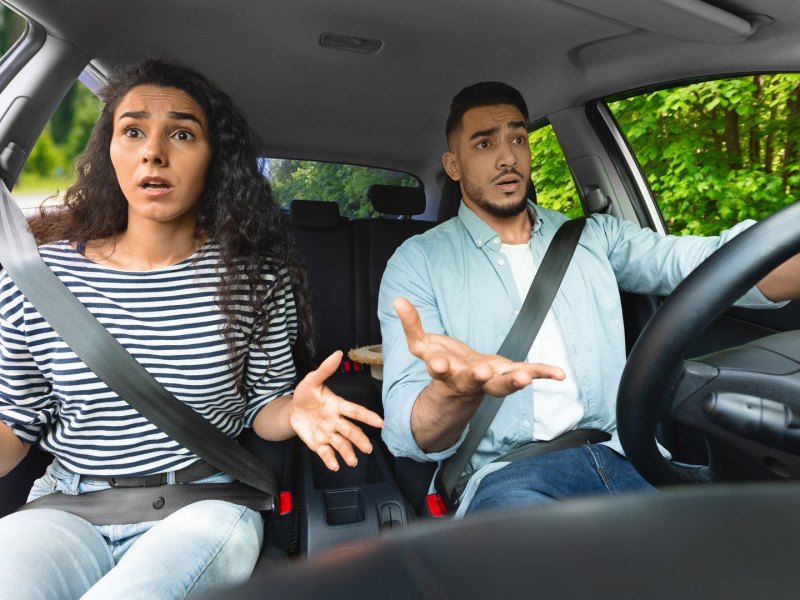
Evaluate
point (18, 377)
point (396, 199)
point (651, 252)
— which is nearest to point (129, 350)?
point (18, 377)

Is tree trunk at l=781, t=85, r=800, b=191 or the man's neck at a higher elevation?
tree trunk at l=781, t=85, r=800, b=191

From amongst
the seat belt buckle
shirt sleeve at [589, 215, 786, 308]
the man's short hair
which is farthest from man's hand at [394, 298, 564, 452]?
the man's short hair

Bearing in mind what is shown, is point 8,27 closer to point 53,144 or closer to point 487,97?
point 53,144

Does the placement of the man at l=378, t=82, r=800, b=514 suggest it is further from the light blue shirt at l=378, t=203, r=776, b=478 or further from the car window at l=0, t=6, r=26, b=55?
the car window at l=0, t=6, r=26, b=55

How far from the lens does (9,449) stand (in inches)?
46.9

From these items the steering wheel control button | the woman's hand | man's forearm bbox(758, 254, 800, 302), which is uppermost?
man's forearm bbox(758, 254, 800, 302)

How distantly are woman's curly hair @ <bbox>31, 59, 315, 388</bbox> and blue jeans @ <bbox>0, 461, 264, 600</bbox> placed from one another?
1.16 feet

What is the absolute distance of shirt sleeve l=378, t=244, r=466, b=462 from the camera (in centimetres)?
129

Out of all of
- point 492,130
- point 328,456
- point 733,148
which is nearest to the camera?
point 328,456

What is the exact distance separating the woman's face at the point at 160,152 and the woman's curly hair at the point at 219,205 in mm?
54

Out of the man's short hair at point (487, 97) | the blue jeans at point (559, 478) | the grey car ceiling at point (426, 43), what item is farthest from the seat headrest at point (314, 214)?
the blue jeans at point (559, 478)

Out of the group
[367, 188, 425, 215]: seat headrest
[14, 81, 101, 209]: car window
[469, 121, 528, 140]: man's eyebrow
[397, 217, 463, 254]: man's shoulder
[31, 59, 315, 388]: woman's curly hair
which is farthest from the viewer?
[367, 188, 425, 215]: seat headrest

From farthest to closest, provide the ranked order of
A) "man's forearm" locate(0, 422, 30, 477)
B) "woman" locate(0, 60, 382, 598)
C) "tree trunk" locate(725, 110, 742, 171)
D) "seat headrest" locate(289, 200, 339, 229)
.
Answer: "seat headrest" locate(289, 200, 339, 229)
"tree trunk" locate(725, 110, 742, 171)
"man's forearm" locate(0, 422, 30, 477)
"woman" locate(0, 60, 382, 598)

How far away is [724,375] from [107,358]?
3.62 ft
